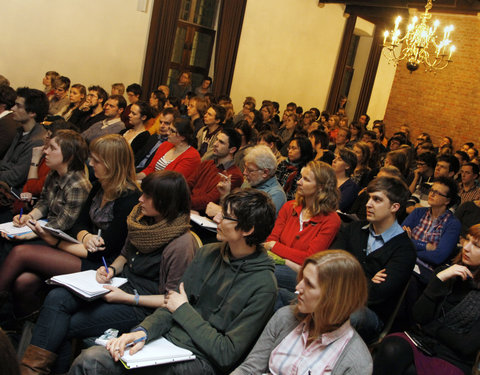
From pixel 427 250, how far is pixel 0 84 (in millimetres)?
3960

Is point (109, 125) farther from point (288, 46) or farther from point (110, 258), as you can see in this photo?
point (288, 46)

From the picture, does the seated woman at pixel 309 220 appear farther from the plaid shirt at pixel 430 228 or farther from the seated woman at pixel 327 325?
the seated woman at pixel 327 325

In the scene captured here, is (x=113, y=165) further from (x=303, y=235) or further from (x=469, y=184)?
(x=469, y=184)

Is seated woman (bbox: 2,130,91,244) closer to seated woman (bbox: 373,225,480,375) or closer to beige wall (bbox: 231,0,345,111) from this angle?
seated woman (bbox: 373,225,480,375)

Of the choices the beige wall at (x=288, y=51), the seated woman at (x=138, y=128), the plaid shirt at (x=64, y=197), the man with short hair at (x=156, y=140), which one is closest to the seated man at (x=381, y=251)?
the plaid shirt at (x=64, y=197)

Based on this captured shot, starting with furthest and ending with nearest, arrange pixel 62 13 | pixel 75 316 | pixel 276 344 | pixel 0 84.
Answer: pixel 62 13 → pixel 0 84 → pixel 75 316 → pixel 276 344

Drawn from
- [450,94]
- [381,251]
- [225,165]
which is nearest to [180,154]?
[225,165]

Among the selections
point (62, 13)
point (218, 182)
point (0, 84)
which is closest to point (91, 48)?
point (62, 13)

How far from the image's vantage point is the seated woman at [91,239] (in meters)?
2.71

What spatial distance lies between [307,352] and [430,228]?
7.70ft

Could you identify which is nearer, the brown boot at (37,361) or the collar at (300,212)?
the brown boot at (37,361)

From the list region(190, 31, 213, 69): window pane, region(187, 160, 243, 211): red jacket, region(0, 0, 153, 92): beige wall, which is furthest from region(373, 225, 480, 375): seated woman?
region(190, 31, 213, 69): window pane

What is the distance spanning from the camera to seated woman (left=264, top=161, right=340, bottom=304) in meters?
3.14

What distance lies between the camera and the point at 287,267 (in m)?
2.94
